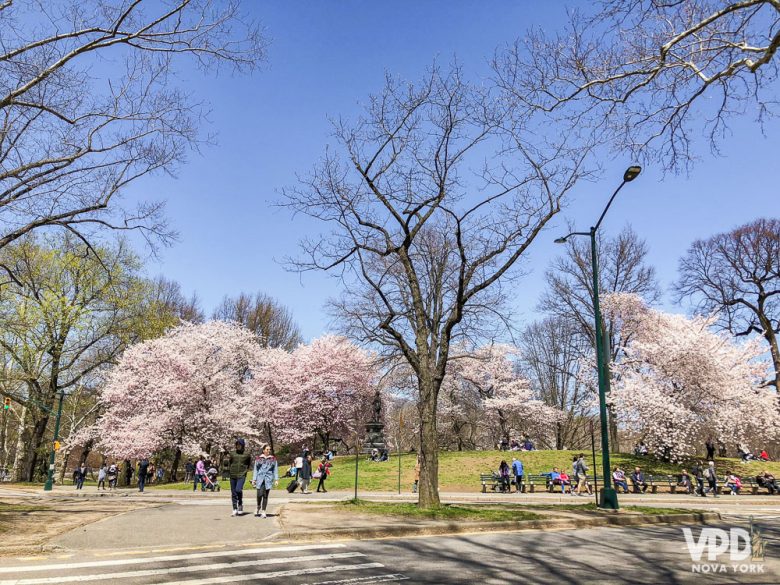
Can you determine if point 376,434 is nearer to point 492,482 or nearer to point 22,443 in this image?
point 492,482

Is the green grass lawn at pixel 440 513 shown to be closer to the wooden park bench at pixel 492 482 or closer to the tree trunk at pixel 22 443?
the wooden park bench at pixel 492 482

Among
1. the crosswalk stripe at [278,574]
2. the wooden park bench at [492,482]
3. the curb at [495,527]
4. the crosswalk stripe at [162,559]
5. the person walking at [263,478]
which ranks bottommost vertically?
the wooden park bench at [492,482]

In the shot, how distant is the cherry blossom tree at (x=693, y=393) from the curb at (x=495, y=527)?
18.0 metres

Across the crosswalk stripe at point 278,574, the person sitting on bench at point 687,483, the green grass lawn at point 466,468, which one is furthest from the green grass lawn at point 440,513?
the person sitting on bench at point 687,483

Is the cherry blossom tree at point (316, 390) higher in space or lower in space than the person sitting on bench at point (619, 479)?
higher

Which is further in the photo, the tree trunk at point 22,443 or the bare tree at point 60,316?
the tree trunk at point 22,443

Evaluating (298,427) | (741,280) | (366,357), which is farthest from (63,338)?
(741,280)

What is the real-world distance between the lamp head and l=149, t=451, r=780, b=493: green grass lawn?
17730 millimetres

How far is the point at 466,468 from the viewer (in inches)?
1212

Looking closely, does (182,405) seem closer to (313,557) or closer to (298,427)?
(298,427)

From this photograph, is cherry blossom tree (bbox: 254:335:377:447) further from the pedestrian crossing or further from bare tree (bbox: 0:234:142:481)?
the pedestrian crossing

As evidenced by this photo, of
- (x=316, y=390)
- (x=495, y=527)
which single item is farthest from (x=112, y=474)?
(x=495, y=527)

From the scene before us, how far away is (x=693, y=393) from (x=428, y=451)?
79.4ft

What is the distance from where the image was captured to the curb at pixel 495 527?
8.92m
